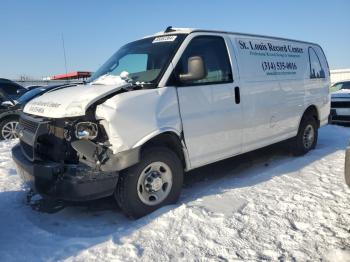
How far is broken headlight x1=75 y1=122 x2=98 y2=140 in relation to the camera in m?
3.80

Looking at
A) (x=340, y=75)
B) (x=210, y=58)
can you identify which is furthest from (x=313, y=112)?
(x=340, y=75)

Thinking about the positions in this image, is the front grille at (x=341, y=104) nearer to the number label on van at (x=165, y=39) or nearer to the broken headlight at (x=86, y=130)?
the number label on van at (x=165, y=39)

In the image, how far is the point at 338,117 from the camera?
36.8ft

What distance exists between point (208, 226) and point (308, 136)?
4163 mm

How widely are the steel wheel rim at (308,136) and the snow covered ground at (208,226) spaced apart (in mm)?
1587

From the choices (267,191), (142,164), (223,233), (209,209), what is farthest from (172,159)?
(267,191)

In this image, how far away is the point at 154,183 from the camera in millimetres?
4133

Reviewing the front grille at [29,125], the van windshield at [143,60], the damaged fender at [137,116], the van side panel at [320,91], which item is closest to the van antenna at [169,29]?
the van windshield at [143,60]

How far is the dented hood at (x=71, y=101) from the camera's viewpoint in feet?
12.3

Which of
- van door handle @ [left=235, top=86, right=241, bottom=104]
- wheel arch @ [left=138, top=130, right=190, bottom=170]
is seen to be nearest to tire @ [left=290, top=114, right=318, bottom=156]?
van door handle @ [left=235, top=86, right=241, bottom=104]

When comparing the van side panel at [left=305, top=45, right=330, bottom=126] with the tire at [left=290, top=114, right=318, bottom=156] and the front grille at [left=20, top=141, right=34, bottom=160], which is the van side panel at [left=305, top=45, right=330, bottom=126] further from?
the front grille at [left=20, top=141, right=34, bottom=160]

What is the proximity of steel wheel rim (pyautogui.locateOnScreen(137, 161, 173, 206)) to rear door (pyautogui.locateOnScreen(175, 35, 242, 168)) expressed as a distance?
1.43 ft

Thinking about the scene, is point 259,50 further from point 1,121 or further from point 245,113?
point 1,121

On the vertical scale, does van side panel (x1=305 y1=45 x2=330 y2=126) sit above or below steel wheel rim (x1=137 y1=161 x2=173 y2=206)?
above
